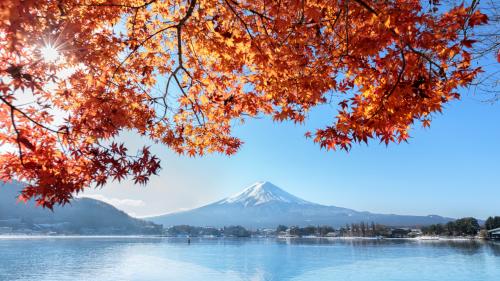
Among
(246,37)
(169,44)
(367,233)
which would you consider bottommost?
(367,233)

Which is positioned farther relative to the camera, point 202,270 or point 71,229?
point 71,229

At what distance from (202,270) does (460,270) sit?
92.3ft

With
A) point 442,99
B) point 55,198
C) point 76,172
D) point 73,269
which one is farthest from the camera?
point 73,269

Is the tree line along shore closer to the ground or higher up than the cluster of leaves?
closer to the ground

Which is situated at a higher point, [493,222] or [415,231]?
[493,222]

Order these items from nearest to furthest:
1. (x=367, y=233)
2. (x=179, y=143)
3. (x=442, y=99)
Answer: (x=442, y=99), (x=179, y=143), (x=367, y=233)

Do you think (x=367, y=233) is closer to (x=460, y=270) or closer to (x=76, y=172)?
(x=460, y=270)

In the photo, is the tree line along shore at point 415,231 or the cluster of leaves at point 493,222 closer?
the cluster of leaves at point 493,222

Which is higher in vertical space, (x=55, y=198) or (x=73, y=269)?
(x=55, y=198)

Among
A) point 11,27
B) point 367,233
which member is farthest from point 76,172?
point 367,233

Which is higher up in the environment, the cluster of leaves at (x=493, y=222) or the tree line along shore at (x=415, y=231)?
the cluster of leaves at (x=493, y=222)

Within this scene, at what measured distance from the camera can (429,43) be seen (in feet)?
13.9

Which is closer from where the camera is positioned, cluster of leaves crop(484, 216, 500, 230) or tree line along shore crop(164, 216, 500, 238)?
cluster of leaves crop(484, 216, 500, 230)

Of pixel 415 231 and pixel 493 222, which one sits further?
pixel 415 231
